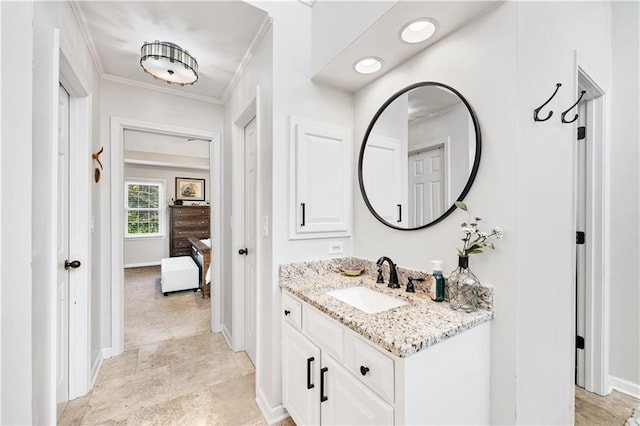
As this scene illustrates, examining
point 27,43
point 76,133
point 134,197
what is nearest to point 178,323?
point 76,133

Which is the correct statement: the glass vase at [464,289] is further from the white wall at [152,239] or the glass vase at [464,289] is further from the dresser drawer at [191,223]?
the white wall at [152,239]

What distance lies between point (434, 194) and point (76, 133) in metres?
2.42

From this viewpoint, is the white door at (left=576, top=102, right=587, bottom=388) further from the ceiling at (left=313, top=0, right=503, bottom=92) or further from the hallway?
the hallway

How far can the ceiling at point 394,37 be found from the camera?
119 cm

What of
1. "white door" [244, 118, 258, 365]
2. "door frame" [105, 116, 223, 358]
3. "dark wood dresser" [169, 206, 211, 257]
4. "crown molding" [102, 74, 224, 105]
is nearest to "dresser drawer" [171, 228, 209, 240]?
"dark wood dresser" [169, 206, 211, 257]

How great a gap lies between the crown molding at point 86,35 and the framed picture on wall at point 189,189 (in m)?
4.44

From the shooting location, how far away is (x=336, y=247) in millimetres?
1938

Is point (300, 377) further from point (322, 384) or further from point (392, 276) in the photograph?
point (392, 276)

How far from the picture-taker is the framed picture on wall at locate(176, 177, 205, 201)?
6.65 metres

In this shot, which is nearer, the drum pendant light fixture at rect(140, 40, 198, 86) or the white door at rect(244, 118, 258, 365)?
the drum pendant light fixture at rect(140, 40, 198, 86)

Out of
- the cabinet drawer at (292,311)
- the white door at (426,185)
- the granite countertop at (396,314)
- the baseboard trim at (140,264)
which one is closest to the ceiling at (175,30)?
the white door at (426,185)

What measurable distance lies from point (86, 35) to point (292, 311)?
7.77 feet

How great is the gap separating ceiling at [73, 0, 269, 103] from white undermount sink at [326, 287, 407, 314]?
1.77 metres

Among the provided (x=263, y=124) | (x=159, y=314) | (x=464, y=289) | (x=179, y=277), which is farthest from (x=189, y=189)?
(x=464, y=289)
